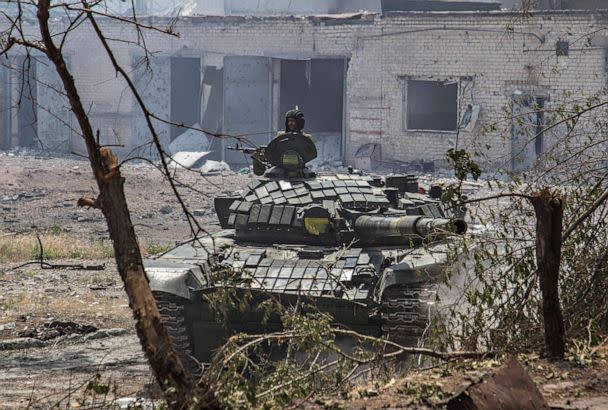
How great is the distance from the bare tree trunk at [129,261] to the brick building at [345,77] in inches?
709

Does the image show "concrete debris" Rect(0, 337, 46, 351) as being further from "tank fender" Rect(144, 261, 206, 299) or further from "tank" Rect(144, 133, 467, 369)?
"tank fender" Rect(144, 261, 206, 299)

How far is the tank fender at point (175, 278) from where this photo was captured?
9.50 m

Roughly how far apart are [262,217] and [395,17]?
1537 cm

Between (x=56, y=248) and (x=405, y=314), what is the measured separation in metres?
7.82

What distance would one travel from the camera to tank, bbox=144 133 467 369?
31.1 feet

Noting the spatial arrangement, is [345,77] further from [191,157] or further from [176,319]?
[176,319]

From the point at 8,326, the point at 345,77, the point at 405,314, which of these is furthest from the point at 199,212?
the point at 405,314

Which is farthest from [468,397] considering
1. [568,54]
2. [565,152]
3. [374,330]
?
[568,54]

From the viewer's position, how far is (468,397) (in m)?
5.13

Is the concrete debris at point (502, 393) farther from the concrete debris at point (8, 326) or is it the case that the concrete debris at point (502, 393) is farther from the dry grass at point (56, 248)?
the dry grass at point (56, 248)

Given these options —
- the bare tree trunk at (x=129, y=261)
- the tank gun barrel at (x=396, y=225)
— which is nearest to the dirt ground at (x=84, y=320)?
the bare tree trunk at (x=129, y=261)

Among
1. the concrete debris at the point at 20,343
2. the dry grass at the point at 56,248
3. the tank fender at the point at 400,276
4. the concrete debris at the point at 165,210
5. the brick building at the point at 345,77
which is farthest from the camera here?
the brick building at the point at 345,77

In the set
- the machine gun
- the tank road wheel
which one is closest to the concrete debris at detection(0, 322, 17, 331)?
the tank road wheel

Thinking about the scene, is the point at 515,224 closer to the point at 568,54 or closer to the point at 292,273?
the point at 292,273
